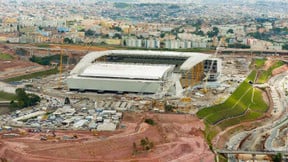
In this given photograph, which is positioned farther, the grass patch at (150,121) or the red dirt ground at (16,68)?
the red dirt ground at (16,68)

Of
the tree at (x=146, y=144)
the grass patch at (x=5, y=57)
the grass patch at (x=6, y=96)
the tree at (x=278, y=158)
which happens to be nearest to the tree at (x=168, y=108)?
the tree at (x=146, y=144)

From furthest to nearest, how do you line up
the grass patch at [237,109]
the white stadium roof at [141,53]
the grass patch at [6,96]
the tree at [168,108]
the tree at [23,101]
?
the white stadium roof at [141,53], the grass patch at [6,96], the tree at [23,101], the tree at [168,108], the grass patch at [237,109]

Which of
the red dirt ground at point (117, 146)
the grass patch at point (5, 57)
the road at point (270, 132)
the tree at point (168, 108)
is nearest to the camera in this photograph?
the red dirt ground at point (117, 146)

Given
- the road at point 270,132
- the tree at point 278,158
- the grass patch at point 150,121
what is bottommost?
the road at point 270,132

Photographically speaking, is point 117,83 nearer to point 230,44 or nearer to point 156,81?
point 156,81

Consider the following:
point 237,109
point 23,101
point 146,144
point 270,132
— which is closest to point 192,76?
point 237,109

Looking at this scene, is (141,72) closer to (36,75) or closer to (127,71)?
(127,71)

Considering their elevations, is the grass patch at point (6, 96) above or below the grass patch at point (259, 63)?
below

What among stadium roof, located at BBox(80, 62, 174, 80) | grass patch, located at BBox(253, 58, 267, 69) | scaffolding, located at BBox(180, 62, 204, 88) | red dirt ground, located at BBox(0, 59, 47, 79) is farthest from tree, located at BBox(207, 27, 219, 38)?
stadium roof, located at BBox(80, 62, 174, 80)

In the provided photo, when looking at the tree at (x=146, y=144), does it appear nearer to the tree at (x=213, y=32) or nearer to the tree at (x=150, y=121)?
the tree at (x=150, y=121)

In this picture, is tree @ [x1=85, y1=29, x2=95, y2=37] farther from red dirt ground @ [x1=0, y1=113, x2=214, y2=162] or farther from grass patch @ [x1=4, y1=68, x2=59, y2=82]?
red dirt ground @ [x1=0, y1=113, x2=214, y2=162]
